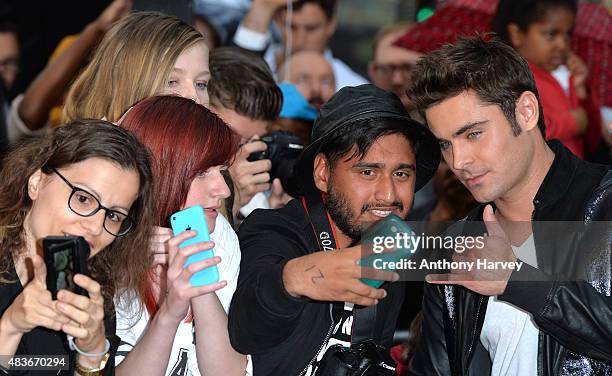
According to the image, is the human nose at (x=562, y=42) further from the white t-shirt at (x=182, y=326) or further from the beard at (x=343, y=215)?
the white t-shirt at (x=182, y=326)

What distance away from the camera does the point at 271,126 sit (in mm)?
4406

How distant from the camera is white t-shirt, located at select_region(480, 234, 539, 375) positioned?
3.10m

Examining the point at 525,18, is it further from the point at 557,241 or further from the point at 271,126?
the point at 557,241

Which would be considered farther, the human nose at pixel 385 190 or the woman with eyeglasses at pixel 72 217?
the human nose at pixel 385 190

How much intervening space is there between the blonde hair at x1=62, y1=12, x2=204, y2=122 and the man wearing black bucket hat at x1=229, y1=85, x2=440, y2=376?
2.07ft

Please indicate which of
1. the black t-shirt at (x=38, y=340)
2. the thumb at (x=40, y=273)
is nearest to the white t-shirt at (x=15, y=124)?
the black t-shirt at (x=38, y=340)

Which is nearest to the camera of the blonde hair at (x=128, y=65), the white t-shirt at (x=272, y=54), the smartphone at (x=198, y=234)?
the smartphone at (x=198, y=234)

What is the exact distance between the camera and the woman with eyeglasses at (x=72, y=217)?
2.62m

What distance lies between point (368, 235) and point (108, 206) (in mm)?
735

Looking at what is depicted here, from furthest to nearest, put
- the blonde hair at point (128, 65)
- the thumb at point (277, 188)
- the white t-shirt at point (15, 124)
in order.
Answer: the white t-shirt at point (15, 124), the thumb at point (277, 188), the blonde hair at point (128, 65)

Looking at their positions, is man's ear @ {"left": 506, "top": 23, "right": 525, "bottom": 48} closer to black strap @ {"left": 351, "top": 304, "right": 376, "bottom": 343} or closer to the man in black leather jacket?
the man in black leather jacket

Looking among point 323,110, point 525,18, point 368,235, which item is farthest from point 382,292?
point 525,18

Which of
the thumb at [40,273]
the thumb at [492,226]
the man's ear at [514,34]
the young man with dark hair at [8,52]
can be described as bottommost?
the thumb at [40,273]

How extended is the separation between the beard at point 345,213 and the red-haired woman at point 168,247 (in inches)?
14.3
